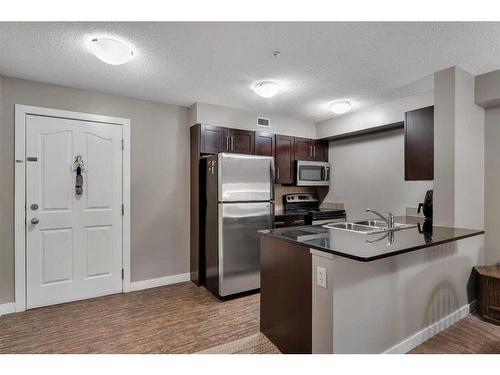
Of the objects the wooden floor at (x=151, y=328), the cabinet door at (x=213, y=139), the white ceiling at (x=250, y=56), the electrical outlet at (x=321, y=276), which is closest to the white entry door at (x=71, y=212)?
the wooden floor at (x=151, y=328)

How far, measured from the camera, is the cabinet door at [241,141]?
3.69m

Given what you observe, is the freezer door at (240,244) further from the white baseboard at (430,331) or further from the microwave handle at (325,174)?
the white baseboard at (430,331)

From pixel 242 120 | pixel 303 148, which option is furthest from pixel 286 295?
pixel 303 148

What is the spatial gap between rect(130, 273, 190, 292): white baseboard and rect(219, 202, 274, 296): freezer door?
871 mm

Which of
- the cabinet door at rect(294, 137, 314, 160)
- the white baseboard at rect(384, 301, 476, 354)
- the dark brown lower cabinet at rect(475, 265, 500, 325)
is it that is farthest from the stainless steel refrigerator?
the dark brown lower cabinet at rect(475, 265, 500, 325)

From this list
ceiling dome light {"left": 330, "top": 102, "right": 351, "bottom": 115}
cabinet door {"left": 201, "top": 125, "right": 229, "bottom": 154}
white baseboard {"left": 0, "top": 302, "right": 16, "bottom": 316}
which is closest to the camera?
white baseboard {"left": 0, "top": 302, "right": 16, "bottom": 316}

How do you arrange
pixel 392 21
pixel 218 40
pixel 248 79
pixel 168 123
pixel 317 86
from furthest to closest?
pixel 168 123 → pixel 317 86 → pixel 248 79 → pixel 218 40 → pixel 392 21

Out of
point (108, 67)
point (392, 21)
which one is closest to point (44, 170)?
point (108, 67)

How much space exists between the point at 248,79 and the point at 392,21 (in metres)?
1.37

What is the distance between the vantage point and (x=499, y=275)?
8.18 feet

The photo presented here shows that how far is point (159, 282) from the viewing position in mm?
3525

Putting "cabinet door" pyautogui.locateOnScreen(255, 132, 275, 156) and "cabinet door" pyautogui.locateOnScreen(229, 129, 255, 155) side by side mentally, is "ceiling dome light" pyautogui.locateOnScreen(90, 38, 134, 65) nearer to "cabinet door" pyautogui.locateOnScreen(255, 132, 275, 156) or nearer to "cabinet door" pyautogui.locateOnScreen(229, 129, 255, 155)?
"cabinet door" pyautogui.locateOnScreen(229, 129, 255, 155)

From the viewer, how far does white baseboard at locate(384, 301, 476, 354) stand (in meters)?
1.97
